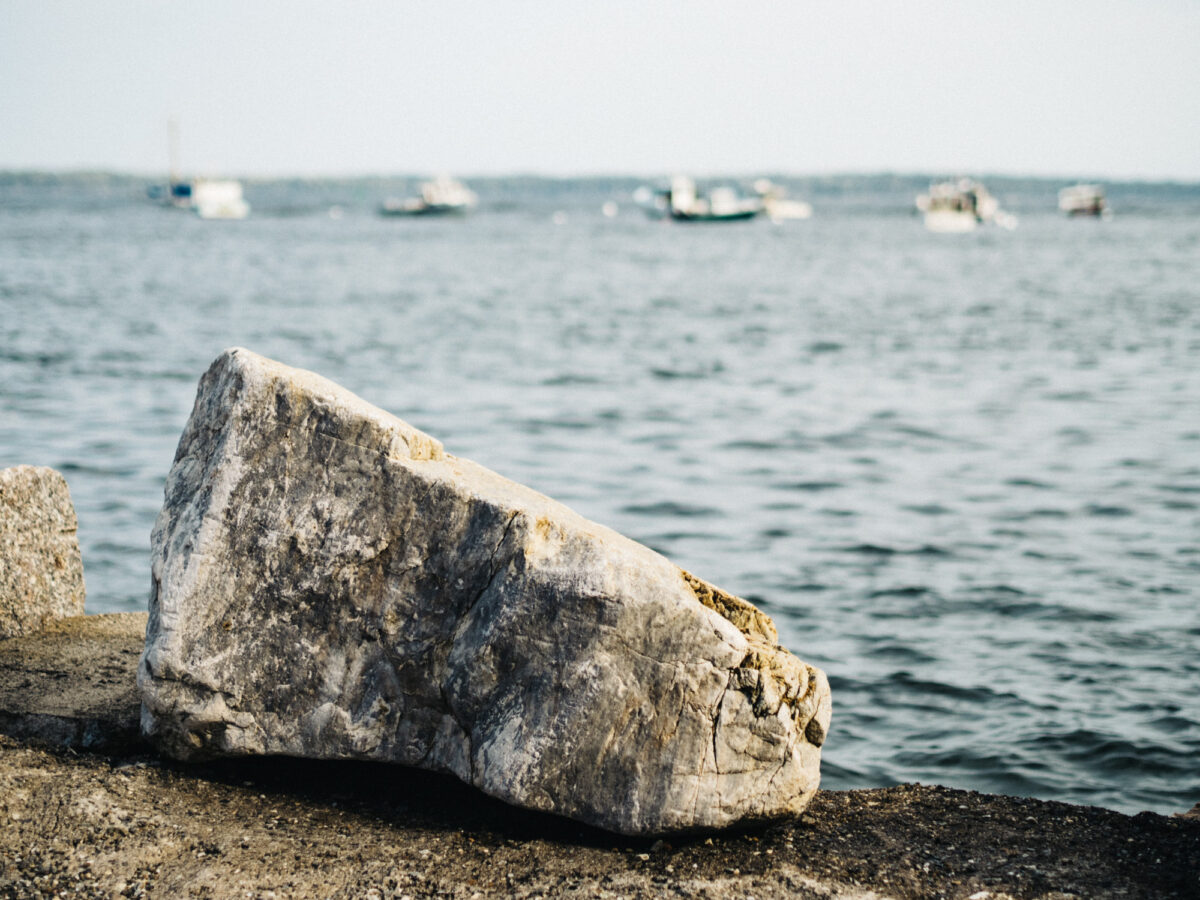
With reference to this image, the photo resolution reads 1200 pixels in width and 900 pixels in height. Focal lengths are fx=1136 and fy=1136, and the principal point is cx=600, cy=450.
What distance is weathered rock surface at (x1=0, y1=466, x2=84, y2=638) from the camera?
5.62 meters

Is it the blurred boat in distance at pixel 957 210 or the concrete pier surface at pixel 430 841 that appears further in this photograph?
the blurred boat in distance at pixel 957 210

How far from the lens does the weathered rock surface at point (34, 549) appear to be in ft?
18.4

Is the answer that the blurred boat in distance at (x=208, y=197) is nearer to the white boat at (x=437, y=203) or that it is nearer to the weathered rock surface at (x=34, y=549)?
the white boat at (x=437, y=203)

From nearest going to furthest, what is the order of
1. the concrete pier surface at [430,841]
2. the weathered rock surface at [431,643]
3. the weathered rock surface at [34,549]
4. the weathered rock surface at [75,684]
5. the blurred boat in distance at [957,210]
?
the concrete pier surface at [430,841] → the weathered rock surface at [431,643] → the weathered rock surface at [75,684] → the weathered rock surface at [34,549] → the blurred boat in distance at [957,210]

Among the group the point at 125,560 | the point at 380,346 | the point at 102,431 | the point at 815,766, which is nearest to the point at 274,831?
the point at 815,766

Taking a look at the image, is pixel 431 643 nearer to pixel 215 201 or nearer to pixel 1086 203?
pixel 215 201

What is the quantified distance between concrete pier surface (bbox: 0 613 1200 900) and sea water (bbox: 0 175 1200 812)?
2.02m

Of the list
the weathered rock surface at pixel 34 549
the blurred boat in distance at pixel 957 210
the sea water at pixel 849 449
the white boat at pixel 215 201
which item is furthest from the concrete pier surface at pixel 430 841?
the white boat at pixel 215 201

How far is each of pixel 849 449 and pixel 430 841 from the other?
452 inches

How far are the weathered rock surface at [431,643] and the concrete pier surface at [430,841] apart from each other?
0.61 feet

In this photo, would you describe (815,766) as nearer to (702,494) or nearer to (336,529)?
(336,529)

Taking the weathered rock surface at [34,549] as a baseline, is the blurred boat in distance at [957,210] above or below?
above

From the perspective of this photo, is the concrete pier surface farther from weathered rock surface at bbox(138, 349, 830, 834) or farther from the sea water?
the sea water

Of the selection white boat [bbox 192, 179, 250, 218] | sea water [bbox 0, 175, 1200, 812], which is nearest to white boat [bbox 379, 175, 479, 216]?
white boat [bbox 192, 179, 250, 218]
